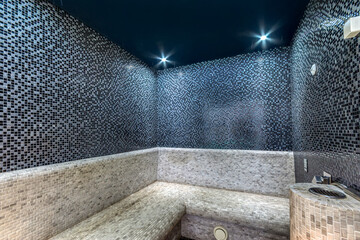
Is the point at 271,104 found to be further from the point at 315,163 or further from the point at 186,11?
the point at 186,11

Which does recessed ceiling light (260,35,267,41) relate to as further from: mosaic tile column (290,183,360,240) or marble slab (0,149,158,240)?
marble slab (0,149,158,240)

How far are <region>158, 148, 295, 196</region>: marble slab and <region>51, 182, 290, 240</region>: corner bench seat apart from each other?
0.15 m

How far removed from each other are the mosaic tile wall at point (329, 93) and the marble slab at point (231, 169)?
1.06 feet

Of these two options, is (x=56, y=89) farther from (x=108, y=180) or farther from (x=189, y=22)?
(x=189, y=22)

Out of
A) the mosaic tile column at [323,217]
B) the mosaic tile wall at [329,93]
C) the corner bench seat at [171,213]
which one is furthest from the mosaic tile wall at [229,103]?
the mosaic tile column at [323,217]

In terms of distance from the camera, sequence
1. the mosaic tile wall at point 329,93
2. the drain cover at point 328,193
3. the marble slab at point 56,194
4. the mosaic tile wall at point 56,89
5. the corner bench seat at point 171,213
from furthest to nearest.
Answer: the corner bench seat at point 171,213 → the mosaic tile wall at point 56,89 → the marble slab at point 56,194 → the mosaic tile wall at point 329,93 → the drain cover at point 328,193

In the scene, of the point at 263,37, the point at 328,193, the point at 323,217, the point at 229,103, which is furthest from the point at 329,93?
the point at 229,103

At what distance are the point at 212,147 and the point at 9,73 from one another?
9.03ft

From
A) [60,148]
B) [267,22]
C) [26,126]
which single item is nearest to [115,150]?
[60,148]

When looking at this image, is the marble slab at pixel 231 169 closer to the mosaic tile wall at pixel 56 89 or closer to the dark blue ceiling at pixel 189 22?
the mosaic tile wall at pixel 56 89

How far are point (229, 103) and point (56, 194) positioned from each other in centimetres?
264

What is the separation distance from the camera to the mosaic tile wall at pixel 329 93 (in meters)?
1.06

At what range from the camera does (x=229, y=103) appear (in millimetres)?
2941

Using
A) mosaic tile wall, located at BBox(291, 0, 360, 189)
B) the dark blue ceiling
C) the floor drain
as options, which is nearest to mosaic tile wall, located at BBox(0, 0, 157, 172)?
the dark blue ceiling
